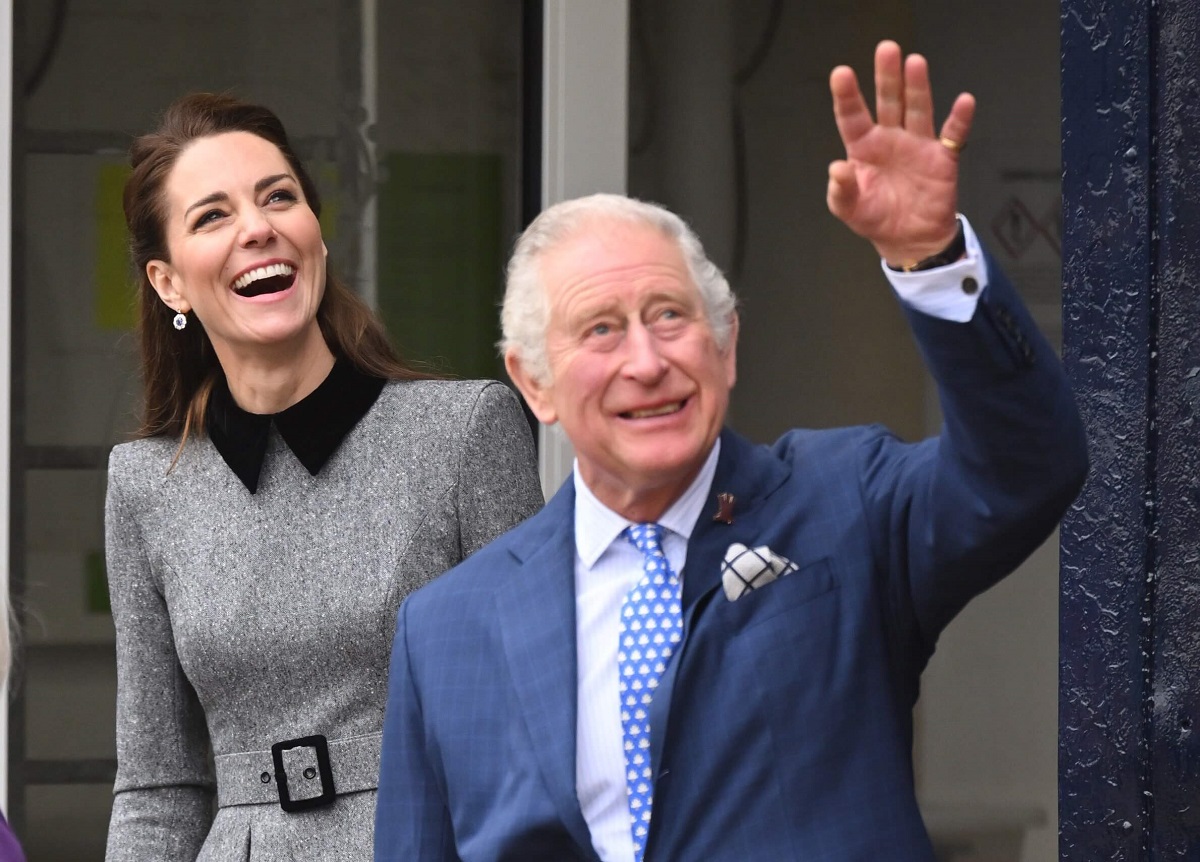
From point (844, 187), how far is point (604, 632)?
0.64 metres

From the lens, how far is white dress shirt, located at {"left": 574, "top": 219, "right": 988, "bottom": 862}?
6.78 feet

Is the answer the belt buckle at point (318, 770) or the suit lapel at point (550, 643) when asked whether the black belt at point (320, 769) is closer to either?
the belt buckle at point (318, 770)

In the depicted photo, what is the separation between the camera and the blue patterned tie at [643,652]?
2.05 m

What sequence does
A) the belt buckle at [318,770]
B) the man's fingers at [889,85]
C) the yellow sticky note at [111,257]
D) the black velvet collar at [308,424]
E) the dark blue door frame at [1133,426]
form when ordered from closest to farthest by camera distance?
the man's fingers at [889,85], the dark blue door frame at [1133,426], the belt buckle at [318,770], the black velvet collar at [308,424], the yellow sticky note at [111,257]

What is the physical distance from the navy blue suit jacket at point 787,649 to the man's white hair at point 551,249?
6.5 inches

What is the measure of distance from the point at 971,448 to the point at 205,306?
1.41m

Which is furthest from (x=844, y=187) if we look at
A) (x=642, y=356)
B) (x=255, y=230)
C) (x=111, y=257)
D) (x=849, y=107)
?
(x=111, y=257)

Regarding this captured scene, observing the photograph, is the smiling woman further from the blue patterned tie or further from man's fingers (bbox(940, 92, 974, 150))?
man's fingers (bbox(940, 92, 974, 150))

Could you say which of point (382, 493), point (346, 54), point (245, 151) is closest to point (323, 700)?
point (382, 493)

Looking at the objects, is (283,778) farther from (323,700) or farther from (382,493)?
(382,493)

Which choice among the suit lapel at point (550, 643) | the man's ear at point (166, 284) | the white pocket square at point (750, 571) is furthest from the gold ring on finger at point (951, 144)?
the man's ear at point (166, 284)

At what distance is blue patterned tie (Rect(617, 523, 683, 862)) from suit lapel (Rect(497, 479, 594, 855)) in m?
0.06

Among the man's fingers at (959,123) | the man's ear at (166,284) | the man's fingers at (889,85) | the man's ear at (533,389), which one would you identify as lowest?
the man's ear at (533,389)

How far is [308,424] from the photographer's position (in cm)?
286
